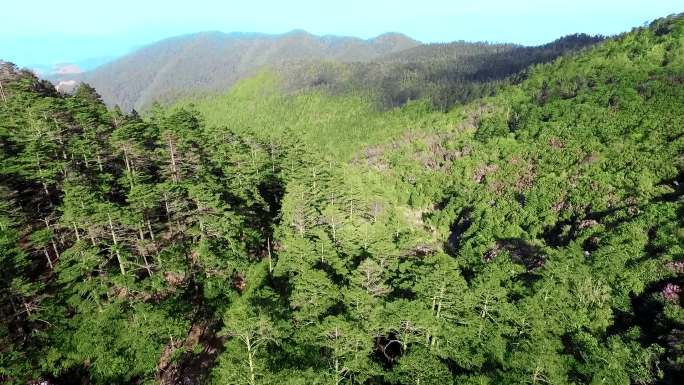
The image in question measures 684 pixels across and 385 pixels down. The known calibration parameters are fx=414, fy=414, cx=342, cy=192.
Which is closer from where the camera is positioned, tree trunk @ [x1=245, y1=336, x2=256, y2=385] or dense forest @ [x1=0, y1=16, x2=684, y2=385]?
tree trunk @ [x1=245, y1=336, x2=256, y2=385]

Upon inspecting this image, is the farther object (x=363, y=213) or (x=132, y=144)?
(x=363, y=213)

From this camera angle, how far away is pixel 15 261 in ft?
113

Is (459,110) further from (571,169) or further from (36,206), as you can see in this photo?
(36,206)

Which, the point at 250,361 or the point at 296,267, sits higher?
the point at 250,361

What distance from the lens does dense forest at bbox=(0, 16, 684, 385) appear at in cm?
3259

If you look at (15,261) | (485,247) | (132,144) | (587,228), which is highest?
(132,144)

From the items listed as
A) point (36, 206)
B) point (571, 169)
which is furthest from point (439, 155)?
point (36, 206)

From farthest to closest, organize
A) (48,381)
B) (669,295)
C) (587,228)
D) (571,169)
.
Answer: (571,169) → (587,228) → (669,295) → (48,381)

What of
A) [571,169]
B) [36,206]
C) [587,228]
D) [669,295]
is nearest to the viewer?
[669,295]

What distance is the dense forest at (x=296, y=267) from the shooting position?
32594mm

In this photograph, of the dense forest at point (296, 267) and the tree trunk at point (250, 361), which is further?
the dense forest at point (296, 267)

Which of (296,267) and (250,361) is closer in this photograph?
(250,361)

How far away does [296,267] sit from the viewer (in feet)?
133

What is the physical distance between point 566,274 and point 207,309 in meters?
38.6
